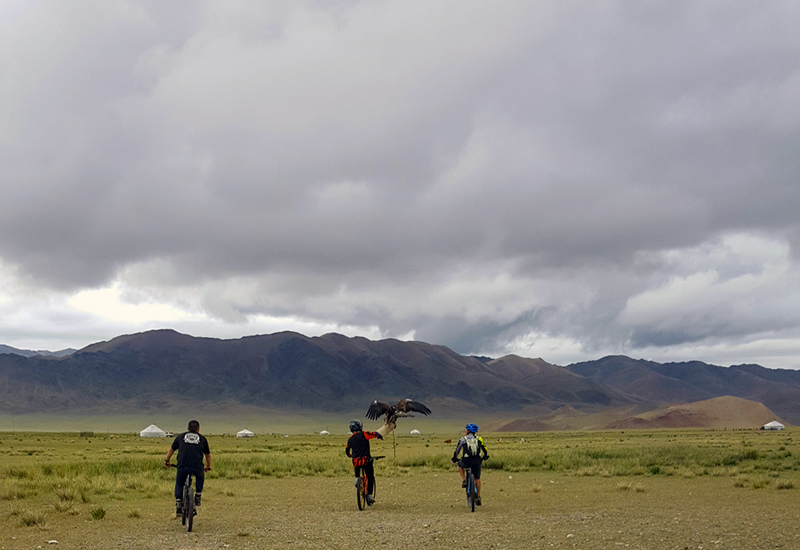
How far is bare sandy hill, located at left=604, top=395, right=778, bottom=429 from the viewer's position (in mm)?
161625

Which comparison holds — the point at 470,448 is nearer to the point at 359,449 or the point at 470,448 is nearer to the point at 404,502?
the point at 359,449

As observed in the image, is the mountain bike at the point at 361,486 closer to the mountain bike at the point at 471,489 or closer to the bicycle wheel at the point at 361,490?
the bicycle wheel at the point at 361,490

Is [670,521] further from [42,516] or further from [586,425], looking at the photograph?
[586,425]

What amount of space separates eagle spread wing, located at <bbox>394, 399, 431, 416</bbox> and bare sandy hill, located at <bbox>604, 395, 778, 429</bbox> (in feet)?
458

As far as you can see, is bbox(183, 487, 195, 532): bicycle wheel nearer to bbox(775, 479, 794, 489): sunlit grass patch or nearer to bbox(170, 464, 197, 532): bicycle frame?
bbox(170, 464, 197, 532): bicycle frame

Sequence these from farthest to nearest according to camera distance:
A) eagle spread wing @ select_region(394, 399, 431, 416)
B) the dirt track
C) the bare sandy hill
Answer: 1. the bare sandy hill
2. eagle spread wing @ select_region(394, 399, 431, 416)
3. the dirt track

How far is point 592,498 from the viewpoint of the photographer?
19.9 meters

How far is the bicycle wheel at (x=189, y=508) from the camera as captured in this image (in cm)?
1407

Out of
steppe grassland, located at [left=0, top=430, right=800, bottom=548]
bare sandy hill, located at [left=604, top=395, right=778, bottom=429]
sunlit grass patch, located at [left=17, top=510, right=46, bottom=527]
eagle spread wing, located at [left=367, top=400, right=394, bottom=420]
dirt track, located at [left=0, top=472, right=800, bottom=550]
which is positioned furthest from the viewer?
bare sandy hill, located at [left=604, top=395, right=778, bottom=429]

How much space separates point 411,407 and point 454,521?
1529 cm

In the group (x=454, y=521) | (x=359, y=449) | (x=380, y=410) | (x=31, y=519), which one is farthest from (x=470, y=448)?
(x=380, y=410)

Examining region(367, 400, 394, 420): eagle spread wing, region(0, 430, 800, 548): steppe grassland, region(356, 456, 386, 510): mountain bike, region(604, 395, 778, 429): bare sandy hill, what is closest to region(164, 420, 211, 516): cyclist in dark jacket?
region(0, 430, 800, 548): steppe grassland

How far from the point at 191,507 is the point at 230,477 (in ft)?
46.2

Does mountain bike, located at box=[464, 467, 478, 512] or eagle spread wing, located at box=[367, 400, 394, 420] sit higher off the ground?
eagle spread wing, located at box=[367, 400, 394, 420]
